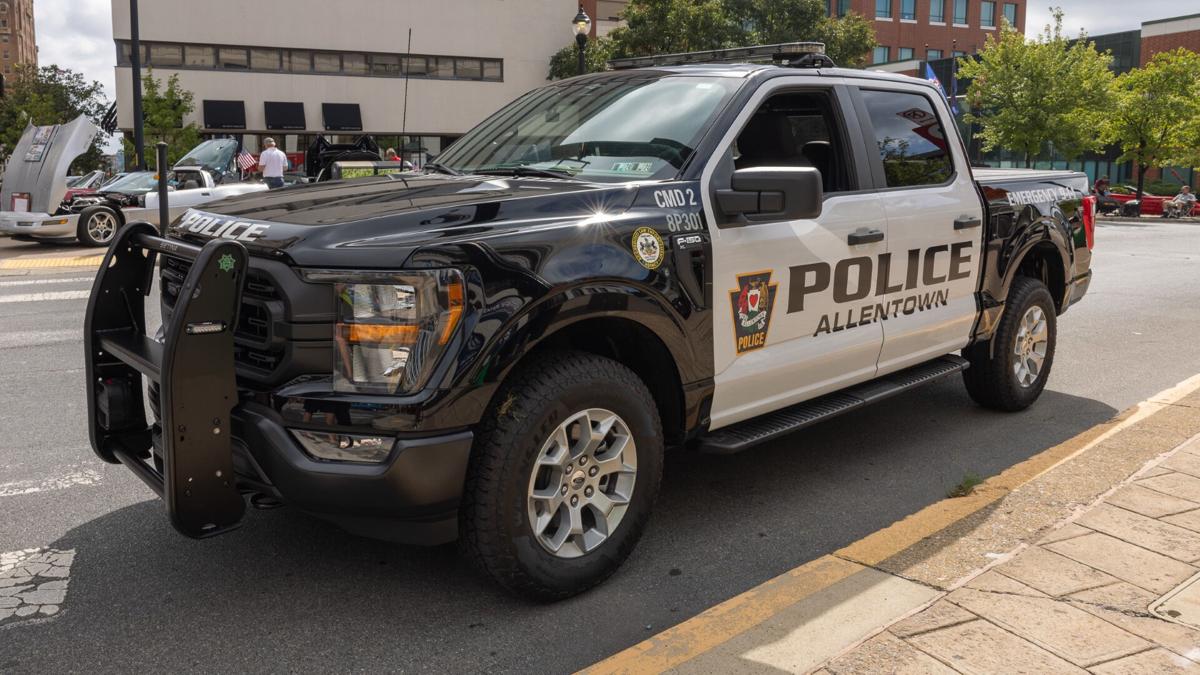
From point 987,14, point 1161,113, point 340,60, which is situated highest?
point 987,14

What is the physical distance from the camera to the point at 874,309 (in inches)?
187

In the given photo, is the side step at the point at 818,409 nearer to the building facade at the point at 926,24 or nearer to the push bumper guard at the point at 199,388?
the push bumper guard at the point at 199,388

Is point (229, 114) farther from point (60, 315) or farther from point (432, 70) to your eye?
point (60, 315)

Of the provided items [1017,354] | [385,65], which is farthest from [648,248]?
[385,65]

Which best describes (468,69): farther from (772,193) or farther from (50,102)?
(772,193)

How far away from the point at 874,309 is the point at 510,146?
5.94ft

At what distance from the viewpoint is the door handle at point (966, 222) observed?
5250mm

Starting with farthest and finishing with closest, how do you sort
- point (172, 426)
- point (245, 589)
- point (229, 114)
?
point (229, 114), point (245, 589), point (172, 426)

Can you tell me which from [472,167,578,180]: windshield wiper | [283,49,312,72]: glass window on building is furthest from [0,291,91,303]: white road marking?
[283,49,312,72]: glass window on building

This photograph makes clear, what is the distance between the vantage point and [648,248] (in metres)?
3.67

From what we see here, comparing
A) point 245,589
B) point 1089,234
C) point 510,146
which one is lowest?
point 245,589

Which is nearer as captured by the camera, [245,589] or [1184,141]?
[245,589]

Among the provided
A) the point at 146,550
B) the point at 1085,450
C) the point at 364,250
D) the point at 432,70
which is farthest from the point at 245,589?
the point at 432,70

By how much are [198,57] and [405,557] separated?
46963 millimetres
